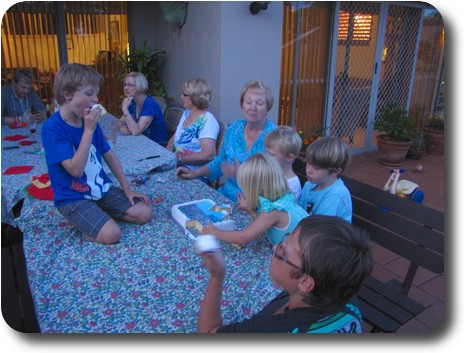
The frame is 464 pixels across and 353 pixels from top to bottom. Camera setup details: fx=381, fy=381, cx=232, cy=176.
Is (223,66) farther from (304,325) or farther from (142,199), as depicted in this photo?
(304,325)

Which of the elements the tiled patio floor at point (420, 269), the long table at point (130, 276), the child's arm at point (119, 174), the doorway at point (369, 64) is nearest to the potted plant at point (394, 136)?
the tiled patio floor at point (420, 269)

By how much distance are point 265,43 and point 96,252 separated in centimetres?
348

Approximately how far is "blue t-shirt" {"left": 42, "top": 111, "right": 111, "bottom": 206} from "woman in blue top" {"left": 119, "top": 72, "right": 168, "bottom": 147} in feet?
5.97

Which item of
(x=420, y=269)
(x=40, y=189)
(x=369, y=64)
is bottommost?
(x=420, y=269)

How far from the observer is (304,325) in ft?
3.74

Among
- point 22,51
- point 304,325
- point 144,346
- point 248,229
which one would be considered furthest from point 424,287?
point 22,51

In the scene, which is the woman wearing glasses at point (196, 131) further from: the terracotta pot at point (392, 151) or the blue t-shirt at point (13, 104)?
the terracotta pot at point (392, 151)

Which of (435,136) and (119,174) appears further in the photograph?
(435,136)

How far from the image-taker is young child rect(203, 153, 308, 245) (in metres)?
1.71

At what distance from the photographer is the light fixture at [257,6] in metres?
4.12

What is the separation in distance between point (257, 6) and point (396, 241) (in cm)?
305

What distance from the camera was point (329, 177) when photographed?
2.23 m

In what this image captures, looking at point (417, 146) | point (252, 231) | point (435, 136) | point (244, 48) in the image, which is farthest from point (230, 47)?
point (435, 136)

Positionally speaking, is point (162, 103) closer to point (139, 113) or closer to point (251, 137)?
point (139, 113)
